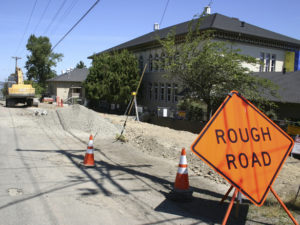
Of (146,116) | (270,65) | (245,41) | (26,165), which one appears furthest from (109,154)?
(270,65)

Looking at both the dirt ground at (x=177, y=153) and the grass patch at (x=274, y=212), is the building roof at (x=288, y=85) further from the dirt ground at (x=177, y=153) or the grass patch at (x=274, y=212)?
the grass patch at (x=274, y=212)

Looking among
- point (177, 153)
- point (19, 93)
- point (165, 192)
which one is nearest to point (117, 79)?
point (19, 93)

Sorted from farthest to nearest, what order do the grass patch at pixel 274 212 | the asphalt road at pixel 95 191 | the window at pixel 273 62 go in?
1. the window at pixel 273 62
2. the grass patch at pixel 274 212
3. the asphalt road at pixel 95 191

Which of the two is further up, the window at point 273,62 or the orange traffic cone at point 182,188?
the window at point 273,62

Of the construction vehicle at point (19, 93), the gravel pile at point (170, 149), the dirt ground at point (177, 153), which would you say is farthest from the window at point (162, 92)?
the gravel pile at point (170, 149)

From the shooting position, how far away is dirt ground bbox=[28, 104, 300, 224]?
17.4ft

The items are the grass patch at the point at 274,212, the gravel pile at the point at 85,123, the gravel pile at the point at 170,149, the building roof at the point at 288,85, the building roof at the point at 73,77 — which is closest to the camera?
the grass patch at the point at 274,212

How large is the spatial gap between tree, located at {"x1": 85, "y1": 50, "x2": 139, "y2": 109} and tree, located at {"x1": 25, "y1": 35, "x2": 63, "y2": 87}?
115 ft

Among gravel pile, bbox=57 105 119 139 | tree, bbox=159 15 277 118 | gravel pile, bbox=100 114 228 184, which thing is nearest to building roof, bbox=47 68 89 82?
gravel pile, bbox=57 105 119 139

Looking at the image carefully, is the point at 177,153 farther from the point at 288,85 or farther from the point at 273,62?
the point at 273,62

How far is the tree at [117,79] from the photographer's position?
32031mm

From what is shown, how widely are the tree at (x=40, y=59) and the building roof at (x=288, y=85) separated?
172 feet

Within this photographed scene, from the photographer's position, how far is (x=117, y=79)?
31.8 m

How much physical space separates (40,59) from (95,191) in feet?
214
